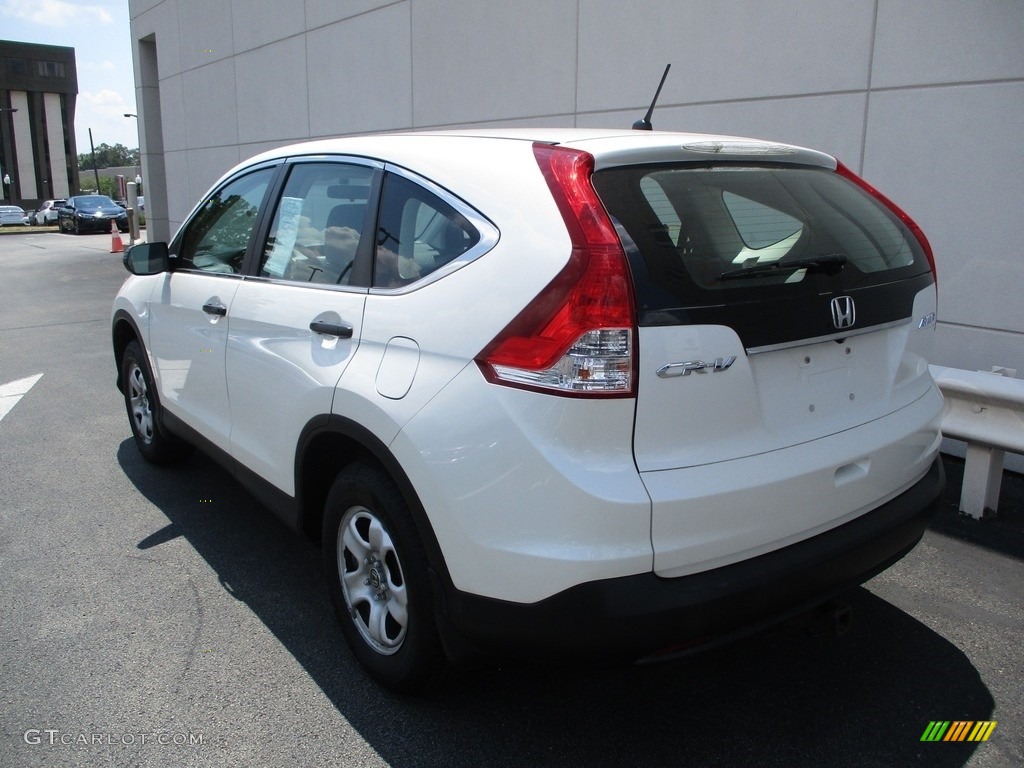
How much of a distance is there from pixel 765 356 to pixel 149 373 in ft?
11.7

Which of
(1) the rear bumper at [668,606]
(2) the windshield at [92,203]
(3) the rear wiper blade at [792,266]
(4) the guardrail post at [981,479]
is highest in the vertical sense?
(3) the rear wiper blade at [792,266]

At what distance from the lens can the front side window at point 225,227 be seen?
3.70m

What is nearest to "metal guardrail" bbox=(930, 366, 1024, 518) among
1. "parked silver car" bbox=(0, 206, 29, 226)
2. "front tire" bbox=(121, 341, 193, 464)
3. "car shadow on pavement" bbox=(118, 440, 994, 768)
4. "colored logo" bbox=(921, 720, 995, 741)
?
"car shadow on pavement" bbox=(118, 440, 994, 768)

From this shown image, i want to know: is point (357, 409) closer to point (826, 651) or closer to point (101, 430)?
point (826, 651)

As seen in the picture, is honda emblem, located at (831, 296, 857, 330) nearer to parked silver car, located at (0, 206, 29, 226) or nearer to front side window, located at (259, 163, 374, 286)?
front side window, located at (259, 163, 374, 286)

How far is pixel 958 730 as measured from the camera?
2633 millimetres

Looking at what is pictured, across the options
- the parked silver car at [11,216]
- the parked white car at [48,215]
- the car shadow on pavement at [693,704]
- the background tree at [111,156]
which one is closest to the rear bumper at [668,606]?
the car shadow on pavement at [693,704]

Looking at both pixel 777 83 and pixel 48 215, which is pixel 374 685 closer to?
pixel 777 83

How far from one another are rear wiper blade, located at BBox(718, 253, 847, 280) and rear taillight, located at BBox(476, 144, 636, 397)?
35 cm

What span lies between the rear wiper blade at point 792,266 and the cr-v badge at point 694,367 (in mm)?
234

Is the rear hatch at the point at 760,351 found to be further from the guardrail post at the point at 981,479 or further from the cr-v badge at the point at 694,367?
the guardrail post at the point at 981,479

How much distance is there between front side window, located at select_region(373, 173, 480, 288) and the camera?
→ 8.04 ft

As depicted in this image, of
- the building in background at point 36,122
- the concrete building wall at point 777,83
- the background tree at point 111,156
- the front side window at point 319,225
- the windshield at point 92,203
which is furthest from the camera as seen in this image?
the background tree at point 111,156

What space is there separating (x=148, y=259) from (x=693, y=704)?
130 inches
